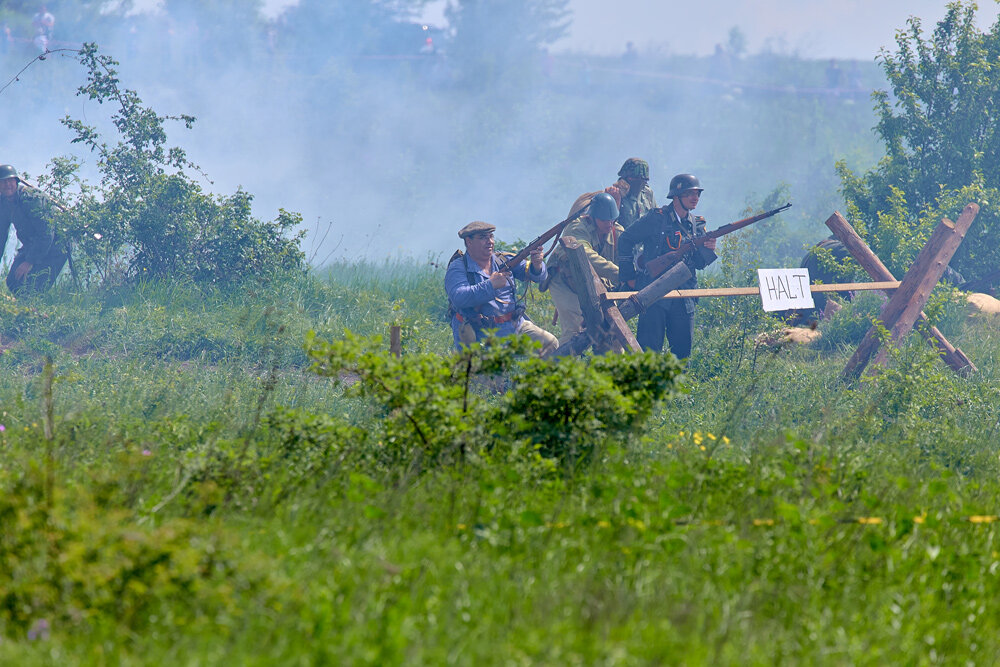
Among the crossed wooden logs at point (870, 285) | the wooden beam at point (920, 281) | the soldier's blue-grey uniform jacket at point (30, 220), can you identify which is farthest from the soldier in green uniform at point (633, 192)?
the soldier's blue-grey uniform jacket at point (30, 220)

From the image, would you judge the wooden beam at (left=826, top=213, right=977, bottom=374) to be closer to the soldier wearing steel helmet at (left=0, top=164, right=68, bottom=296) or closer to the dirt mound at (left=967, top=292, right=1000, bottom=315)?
the dirt mound at (left=967, top=292, right=1000, bottom=315)

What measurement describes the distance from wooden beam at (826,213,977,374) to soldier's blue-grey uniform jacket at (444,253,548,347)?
3577 millimetres

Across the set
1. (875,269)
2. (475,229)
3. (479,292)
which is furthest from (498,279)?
(875,269)

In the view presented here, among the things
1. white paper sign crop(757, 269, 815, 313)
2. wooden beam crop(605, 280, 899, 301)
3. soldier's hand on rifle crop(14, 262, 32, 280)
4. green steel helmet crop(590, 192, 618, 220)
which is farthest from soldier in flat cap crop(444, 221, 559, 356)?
soldier's hand on rifle crop(14, 262, 32, 280)

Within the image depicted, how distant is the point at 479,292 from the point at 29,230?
7489 millimetres

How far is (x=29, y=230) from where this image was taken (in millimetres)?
11875

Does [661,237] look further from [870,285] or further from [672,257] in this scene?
[870,285]

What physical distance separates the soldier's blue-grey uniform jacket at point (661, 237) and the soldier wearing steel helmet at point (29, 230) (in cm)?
761

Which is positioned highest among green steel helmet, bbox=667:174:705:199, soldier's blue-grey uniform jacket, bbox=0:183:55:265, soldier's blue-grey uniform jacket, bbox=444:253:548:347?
soldier's blue-grey uniform jacket, bbox=0:183:55:265

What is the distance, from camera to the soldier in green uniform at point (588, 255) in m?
8.98

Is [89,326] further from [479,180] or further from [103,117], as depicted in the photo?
[103,117]

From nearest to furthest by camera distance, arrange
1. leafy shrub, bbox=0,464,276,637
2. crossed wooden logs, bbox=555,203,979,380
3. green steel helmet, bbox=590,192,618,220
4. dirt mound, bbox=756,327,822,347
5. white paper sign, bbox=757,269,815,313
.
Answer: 1. leafy shrub, bbox=0,464,276,637
2. crossed wooden logs, bbox=555,203,979,380
3. white paper sign, bbox=757,269,815,313
4. dirt mound, bbox=756,327,822,347
5. green steel helmet, bbox=590,192,618,220

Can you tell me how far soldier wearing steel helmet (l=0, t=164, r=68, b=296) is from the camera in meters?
11.6

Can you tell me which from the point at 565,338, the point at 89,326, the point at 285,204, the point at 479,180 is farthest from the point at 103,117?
the point at 565,338
